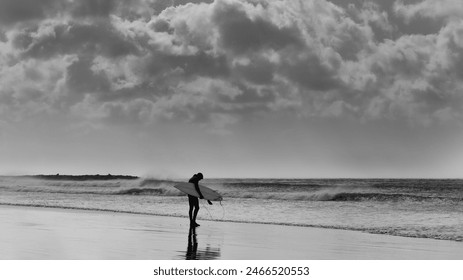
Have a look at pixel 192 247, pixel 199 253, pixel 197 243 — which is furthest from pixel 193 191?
pixel 199 253

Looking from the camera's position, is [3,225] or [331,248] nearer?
[331,248]

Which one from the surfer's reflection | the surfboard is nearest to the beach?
the surfer's reflection

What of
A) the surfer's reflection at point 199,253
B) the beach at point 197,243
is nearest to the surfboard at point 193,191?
the beach at point 197,243

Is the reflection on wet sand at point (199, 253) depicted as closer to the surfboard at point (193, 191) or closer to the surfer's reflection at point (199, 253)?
the surfer's reflection at point (199, 253)

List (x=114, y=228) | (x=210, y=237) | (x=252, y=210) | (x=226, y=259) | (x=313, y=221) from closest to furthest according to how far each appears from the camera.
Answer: (x=226, y=259) → (x=210, y=237) → (x=114, y=228) → (x=313, y=221) → (x=252, y=210)

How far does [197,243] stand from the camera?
1595 centimetres

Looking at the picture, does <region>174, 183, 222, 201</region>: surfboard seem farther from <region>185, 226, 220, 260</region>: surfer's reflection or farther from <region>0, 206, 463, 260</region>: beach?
<region>185, 226, 220, 260</region>: surfer's reflection

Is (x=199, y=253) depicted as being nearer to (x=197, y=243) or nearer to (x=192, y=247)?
(x=192, y=247)

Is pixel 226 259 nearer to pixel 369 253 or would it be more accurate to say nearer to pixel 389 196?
pixel 369 253

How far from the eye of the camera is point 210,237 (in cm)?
1750

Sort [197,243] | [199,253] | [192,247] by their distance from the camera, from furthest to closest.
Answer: [197,243]
[192,247]
[199,253]
